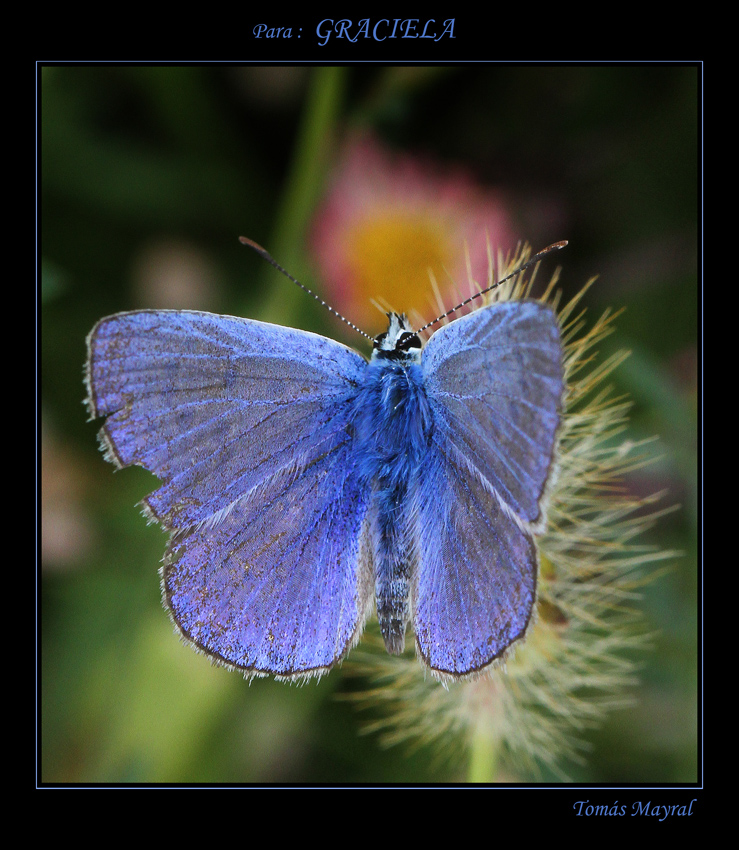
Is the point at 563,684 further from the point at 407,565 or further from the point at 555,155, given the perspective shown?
the point at 555,155

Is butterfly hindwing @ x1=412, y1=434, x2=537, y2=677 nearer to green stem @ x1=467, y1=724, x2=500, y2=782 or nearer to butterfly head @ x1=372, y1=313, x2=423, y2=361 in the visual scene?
butterfly head @ x1=372, y1=313, x2=423, y2=361

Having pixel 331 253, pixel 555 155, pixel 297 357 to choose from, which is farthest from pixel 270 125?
pixel 297 357

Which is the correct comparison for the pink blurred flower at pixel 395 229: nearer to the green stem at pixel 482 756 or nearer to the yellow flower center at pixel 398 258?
the yellow flower center at pixel 398 258

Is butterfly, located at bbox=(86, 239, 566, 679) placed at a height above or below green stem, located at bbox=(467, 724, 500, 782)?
above

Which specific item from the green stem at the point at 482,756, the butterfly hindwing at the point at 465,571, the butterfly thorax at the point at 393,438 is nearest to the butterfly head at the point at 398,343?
the butterfly thorax at the point at 393,438

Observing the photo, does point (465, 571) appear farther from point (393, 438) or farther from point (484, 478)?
point (393, 438)

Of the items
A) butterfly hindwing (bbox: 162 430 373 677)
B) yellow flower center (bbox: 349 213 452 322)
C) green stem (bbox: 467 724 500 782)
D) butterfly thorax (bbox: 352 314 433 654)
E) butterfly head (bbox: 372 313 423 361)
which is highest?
yellow flower center (bbox: 349 213 452 322)

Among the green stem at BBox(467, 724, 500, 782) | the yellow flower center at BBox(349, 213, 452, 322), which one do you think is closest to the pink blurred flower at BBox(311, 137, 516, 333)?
the yellow flower center at BBox(349, 213, 452, 322)
